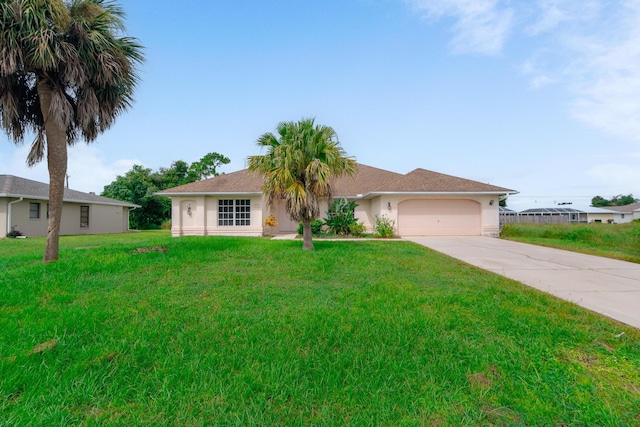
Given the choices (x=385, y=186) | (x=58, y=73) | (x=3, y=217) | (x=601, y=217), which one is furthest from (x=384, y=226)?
(x=601, y=217)

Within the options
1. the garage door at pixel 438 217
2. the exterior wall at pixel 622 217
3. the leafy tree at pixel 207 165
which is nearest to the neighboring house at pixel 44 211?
the leafy tree at pixel 207 165

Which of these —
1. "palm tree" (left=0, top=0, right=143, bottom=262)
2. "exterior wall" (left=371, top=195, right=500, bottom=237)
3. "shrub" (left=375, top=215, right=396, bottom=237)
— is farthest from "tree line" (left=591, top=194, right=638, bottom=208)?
"palm tree" (left=0, top=0, right=143, bottom=262)

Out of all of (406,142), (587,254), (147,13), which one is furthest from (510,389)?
(406,142)

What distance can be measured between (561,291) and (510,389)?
413 cm

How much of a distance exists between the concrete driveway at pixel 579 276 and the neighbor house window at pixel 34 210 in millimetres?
25519

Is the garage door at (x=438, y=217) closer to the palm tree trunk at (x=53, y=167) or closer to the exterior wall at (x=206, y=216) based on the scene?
the exterior wall at (x=206, y=216)

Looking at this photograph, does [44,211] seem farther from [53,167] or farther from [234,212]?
[53,167]

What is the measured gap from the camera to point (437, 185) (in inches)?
653

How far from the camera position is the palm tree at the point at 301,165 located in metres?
8.84

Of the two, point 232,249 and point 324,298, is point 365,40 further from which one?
point 324,298

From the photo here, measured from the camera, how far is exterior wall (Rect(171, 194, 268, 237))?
55.7 ft

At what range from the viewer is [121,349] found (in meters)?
2.89

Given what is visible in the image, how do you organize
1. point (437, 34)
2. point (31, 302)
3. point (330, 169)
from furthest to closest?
point (437, 34)
point (330, 169)
point (31, 302)

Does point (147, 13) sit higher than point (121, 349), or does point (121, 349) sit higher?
point (147, 13)
